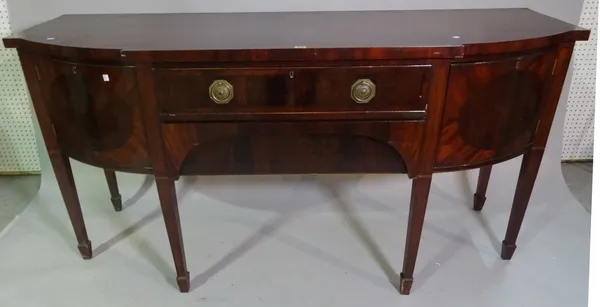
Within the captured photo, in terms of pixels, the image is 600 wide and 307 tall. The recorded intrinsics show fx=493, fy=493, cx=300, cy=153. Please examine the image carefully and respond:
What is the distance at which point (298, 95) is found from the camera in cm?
105

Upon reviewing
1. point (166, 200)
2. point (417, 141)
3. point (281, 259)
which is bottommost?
point (281, 259)

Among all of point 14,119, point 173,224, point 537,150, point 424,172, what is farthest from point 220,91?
point 14,119

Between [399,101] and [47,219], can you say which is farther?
[47,219]

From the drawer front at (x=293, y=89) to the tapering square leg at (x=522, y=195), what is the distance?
1.32 ft

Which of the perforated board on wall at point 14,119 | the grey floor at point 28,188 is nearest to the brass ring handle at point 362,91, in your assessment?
the grey floor at point 28,188

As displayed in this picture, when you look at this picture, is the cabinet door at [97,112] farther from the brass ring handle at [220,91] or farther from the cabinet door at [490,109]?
the cabinet door at [490,109]

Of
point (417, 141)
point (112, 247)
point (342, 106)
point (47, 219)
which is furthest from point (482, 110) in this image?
point (47, 219)

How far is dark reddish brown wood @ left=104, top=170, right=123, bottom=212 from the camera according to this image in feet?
5.42

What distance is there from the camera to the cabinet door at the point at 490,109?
3.50ft

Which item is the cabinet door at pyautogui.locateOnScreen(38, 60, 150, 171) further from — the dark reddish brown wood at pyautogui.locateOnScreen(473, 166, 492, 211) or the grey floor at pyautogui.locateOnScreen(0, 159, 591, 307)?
the dark reddish brown wood at pyautogui.locateOnScreen(473, 166, 492, 211)

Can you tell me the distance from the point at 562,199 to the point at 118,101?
1475 mm

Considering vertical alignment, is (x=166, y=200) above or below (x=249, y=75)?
below

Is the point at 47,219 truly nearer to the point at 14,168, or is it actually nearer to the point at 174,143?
the point at 14,168

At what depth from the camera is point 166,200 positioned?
1201mm
